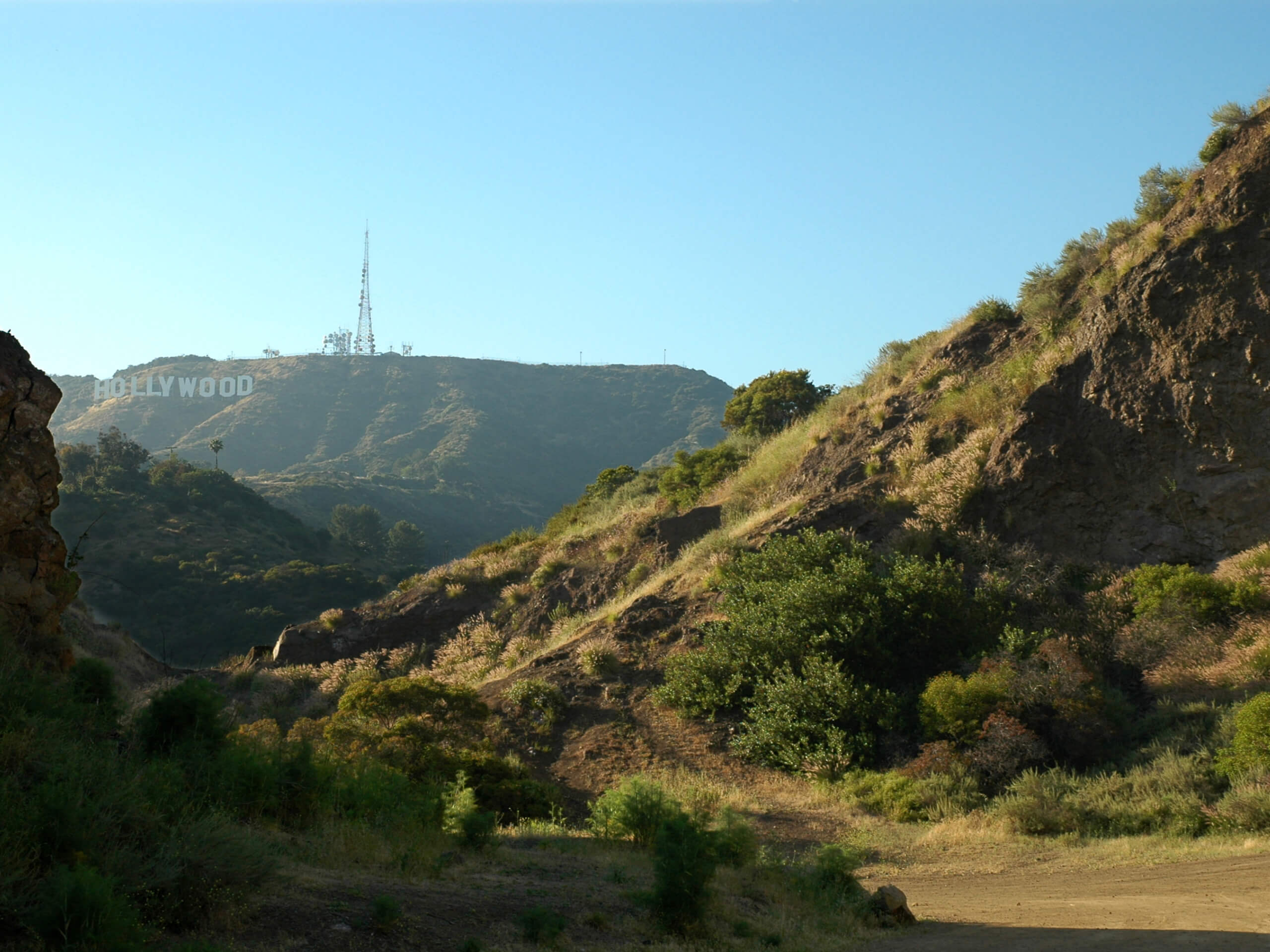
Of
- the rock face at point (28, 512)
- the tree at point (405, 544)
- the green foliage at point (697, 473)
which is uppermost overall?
the tree at point (405, 544)

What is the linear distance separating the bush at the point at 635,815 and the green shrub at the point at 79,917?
6.24 metres

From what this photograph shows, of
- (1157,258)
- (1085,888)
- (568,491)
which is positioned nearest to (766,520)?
(1157,258)

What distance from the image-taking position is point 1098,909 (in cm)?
821

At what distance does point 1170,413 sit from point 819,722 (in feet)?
29.8

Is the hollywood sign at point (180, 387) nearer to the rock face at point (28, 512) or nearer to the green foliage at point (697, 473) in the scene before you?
the green foliage at point (697, 473)

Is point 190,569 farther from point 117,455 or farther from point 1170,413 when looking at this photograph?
point 1170,413

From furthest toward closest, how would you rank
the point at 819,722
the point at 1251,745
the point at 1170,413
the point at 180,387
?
the point at 180,387 → the point at 1170,413 → the point at 819,722 → the point at 1251,745

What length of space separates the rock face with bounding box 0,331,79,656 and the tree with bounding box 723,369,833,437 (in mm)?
23893

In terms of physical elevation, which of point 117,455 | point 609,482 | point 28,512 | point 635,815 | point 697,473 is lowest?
point 635,815

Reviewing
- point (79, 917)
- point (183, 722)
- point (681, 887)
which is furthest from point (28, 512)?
point (681, 887)

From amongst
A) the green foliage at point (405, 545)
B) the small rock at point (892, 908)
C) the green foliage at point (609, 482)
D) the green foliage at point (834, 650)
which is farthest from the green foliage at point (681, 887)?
the green foliage at point (405, 545)

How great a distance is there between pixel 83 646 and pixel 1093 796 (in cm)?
1884

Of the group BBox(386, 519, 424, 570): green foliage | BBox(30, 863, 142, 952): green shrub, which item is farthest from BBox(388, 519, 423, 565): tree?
BBox(30, 863, 142, 952): green shrub

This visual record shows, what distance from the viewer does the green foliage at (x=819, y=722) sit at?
14312 mm
